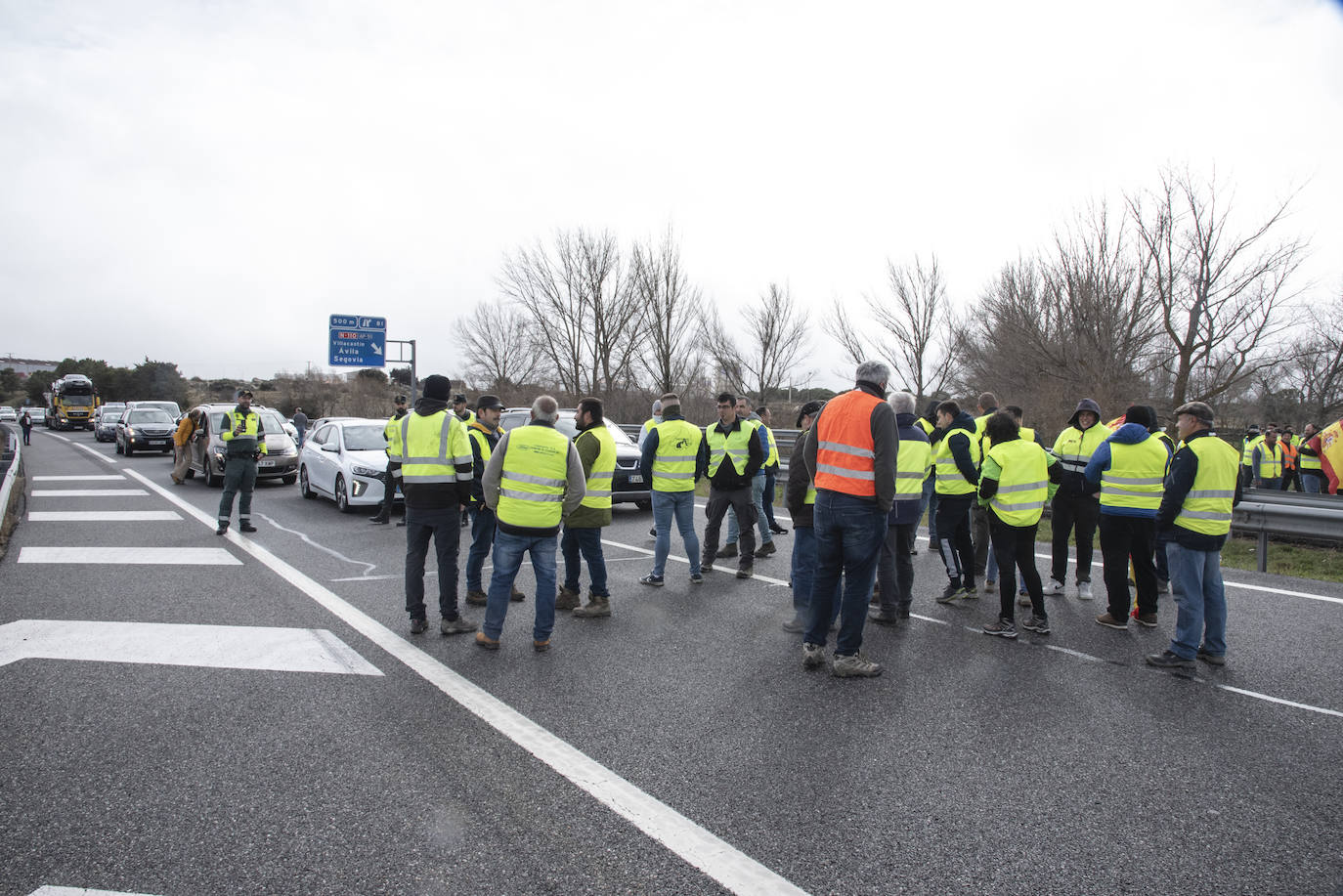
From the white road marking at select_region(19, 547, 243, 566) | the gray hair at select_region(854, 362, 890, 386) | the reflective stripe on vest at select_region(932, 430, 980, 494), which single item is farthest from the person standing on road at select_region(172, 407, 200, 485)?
the gray hair at select_region(854, 362, 890, 386)

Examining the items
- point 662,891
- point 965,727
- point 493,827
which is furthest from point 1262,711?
point 493,827

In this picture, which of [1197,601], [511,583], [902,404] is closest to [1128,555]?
[1197,601]

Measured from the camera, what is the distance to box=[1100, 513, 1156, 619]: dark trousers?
20.9ft

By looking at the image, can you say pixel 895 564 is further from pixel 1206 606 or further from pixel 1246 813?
pixel 1246 813

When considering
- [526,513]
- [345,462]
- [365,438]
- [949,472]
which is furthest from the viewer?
[365,438]

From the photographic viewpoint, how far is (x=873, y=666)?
5.10m

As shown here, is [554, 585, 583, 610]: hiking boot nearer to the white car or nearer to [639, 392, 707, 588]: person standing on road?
[639, 392, 707, 588]: person standing on road

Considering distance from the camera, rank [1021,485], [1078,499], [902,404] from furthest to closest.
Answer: [1078,499] → [902,404] → [1021,485]

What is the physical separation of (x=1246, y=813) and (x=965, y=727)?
4.19 feet

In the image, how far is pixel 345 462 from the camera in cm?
1306

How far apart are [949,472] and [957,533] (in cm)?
60

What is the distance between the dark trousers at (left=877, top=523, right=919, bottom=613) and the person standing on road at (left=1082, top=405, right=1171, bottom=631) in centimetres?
157

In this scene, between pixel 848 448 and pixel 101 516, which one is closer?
pixel 848 448

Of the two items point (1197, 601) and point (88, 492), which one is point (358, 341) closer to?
point (88, 492)
